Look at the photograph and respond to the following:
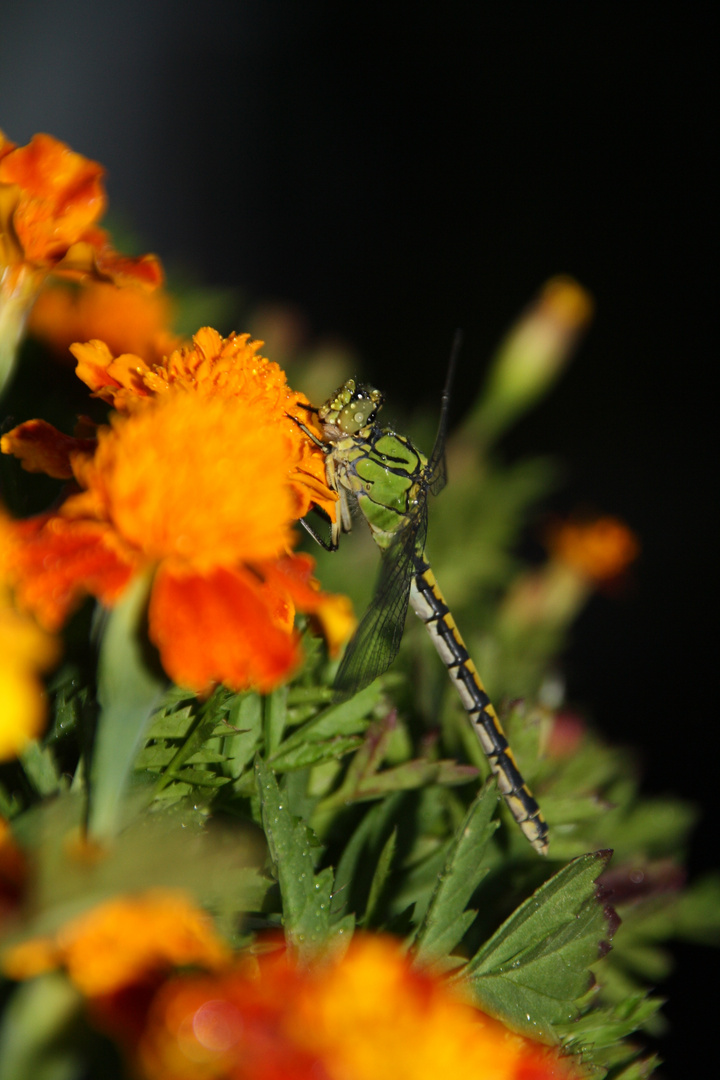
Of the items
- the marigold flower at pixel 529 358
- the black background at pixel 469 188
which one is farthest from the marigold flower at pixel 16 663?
the black background at pixel 469 188

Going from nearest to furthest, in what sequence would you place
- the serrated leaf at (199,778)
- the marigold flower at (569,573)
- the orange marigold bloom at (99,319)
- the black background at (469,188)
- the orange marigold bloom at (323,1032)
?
the orange marigold bloom at (323,1032) → the serrated leaf at (199,778) → the orange marigold bloom at (99,319) → the marigold flower at (569,573) → the black background at (469,188)

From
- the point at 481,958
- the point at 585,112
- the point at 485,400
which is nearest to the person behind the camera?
the point at 481,958

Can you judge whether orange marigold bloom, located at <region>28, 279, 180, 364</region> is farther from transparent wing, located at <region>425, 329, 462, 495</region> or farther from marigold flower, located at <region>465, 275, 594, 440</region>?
marigold flower, located at <region>465, 275, 594, 440</region>

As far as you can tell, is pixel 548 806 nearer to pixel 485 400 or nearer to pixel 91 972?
pixel 91 972

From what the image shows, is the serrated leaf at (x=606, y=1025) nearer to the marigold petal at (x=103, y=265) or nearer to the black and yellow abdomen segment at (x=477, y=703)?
the black and yellow abdomen segment at (x=477, y=703)

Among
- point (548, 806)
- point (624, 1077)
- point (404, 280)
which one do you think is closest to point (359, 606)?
point (548, 806)

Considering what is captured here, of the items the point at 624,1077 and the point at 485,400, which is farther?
the point at 485,400

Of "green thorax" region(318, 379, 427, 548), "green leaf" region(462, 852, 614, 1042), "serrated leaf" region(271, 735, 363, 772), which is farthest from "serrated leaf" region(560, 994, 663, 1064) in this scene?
"green thorax" region(318, 379, 427, 548)
